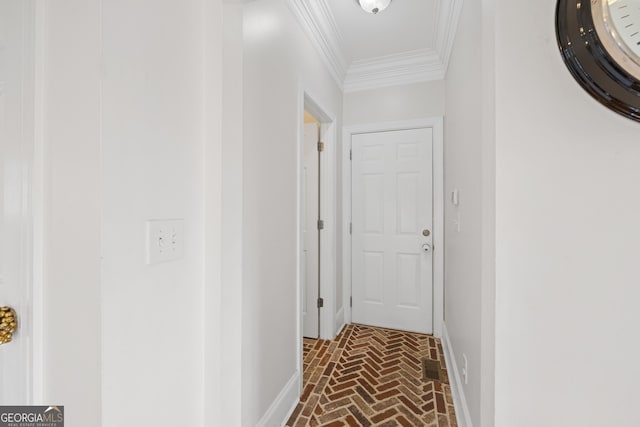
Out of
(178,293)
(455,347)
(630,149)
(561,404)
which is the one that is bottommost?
(455,347)

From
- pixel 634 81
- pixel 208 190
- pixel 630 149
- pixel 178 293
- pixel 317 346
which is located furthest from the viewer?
pixel 317 346

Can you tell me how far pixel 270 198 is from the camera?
1.52m

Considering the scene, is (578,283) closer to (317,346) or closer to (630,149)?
(630,149)

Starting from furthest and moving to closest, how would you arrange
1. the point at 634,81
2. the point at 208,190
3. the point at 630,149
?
the point at 208,190 < the point at 630,149 < the point at 634,81

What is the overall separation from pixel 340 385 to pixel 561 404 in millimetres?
1449

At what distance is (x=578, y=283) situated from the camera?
83 cm

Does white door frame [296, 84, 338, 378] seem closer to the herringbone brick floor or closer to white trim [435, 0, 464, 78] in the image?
the herringbone brick floor

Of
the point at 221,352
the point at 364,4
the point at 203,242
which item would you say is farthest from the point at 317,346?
the point at 364,4

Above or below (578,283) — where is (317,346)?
below

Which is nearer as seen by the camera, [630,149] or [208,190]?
[630,149]

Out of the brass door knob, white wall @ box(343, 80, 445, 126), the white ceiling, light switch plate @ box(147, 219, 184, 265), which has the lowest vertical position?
the brass door knob

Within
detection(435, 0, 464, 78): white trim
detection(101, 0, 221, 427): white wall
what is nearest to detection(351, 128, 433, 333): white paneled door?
detection(435, 0, 464, 78): white trim

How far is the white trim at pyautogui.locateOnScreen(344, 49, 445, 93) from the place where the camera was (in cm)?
259

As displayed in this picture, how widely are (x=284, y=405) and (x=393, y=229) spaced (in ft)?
6.03
